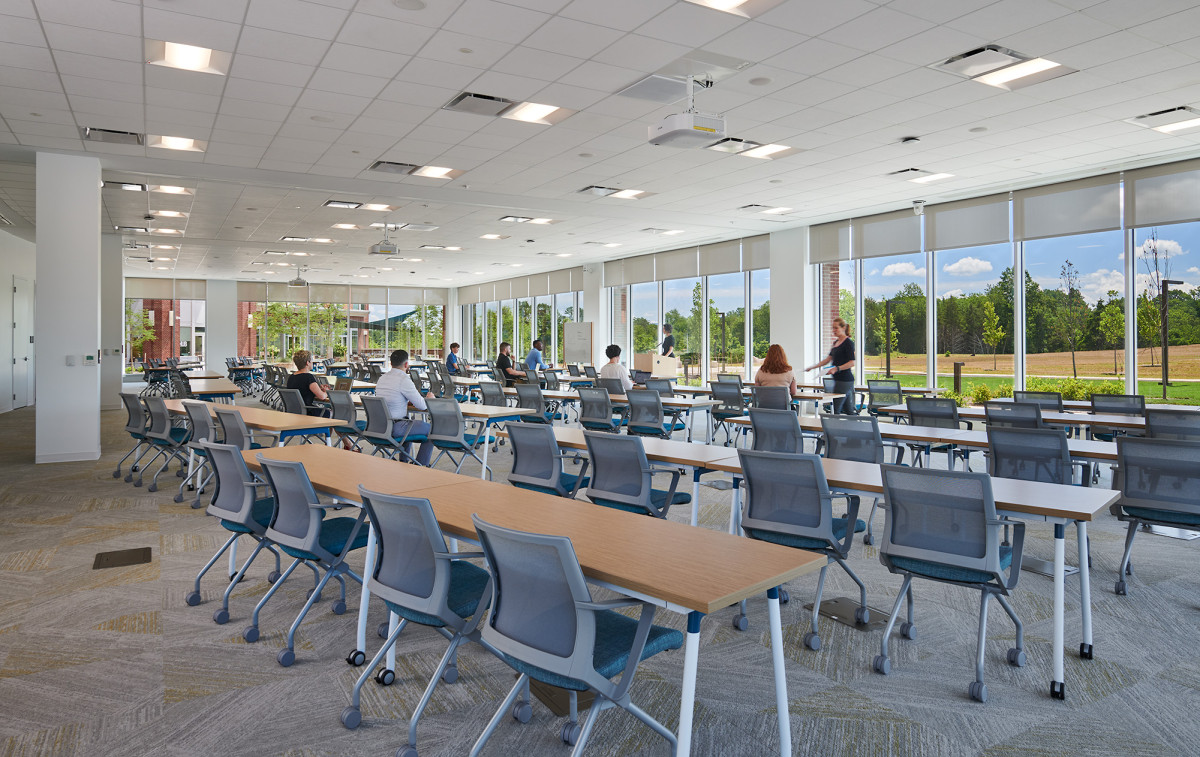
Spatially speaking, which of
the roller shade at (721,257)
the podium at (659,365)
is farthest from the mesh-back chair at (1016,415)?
the roller shade at (721,257)

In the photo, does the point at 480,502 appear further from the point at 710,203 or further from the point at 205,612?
the point at 710,203

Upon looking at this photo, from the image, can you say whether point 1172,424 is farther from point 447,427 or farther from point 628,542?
point 447,427

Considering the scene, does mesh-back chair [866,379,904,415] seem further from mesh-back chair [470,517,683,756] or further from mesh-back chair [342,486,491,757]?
mesh-back chair [470,517,683,756]

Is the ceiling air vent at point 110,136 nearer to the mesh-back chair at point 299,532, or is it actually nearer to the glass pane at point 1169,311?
the mesh-back chair at point 299,532

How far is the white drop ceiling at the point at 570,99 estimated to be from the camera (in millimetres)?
5016

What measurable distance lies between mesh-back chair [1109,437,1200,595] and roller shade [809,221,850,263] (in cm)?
924

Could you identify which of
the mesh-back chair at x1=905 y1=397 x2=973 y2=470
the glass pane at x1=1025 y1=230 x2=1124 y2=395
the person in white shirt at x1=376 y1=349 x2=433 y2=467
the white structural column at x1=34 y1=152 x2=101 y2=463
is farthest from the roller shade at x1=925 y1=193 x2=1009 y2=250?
the white structural column at x1=34 y1=152 x2=101 y2=463

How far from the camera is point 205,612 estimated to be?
12.7 ft

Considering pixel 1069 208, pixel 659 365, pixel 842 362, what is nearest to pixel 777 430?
pixel 842 362

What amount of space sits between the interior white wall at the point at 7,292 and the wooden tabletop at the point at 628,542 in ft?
47.3

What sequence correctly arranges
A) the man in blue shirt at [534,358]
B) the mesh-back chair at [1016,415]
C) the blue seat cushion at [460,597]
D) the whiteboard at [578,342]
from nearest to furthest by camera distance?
the blue seat cushion at [460,597] → the mesh-back chair at [1016,415] → the man in blue shirt at [534,358] → the whiteboard at [578,342]

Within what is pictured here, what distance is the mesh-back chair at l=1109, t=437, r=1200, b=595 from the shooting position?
13.2ft

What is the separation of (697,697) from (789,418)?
9.67ft

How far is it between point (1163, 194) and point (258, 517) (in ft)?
34.8
